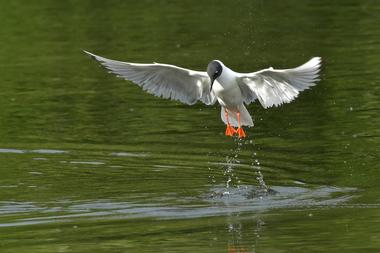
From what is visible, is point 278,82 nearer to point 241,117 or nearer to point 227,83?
point 227,83

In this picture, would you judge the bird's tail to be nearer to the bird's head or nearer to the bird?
the bird

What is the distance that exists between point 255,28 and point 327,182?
12600 millimetres

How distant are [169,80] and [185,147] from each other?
1373mm

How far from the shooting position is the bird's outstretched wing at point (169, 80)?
1336 cm

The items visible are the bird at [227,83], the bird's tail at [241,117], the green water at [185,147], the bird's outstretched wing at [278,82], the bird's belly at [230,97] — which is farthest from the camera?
the bird's tail at [241,117]

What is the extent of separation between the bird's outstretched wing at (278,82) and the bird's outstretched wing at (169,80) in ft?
1.81

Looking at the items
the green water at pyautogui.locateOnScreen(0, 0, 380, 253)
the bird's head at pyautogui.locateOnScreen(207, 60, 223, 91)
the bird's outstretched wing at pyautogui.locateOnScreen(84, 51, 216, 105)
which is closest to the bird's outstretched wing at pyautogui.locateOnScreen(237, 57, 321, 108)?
the bird's head at pyautogui.locateOnScreen(207, 60, 223, 91)

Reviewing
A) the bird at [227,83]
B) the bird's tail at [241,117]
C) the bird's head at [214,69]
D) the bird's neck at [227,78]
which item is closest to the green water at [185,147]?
the bird's tail at [241,117]

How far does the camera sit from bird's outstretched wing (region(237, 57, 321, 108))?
12.6 meters

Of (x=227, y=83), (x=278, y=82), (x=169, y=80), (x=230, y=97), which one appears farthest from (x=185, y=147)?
(x=278, y=82)

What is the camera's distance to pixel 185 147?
1488 centimetres

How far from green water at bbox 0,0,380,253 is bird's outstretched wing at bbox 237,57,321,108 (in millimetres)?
897

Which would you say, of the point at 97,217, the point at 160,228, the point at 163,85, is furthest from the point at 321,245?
the point at 163,85

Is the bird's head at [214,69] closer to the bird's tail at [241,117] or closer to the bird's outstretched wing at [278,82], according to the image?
the bird's outstretched wing at [278,82]
